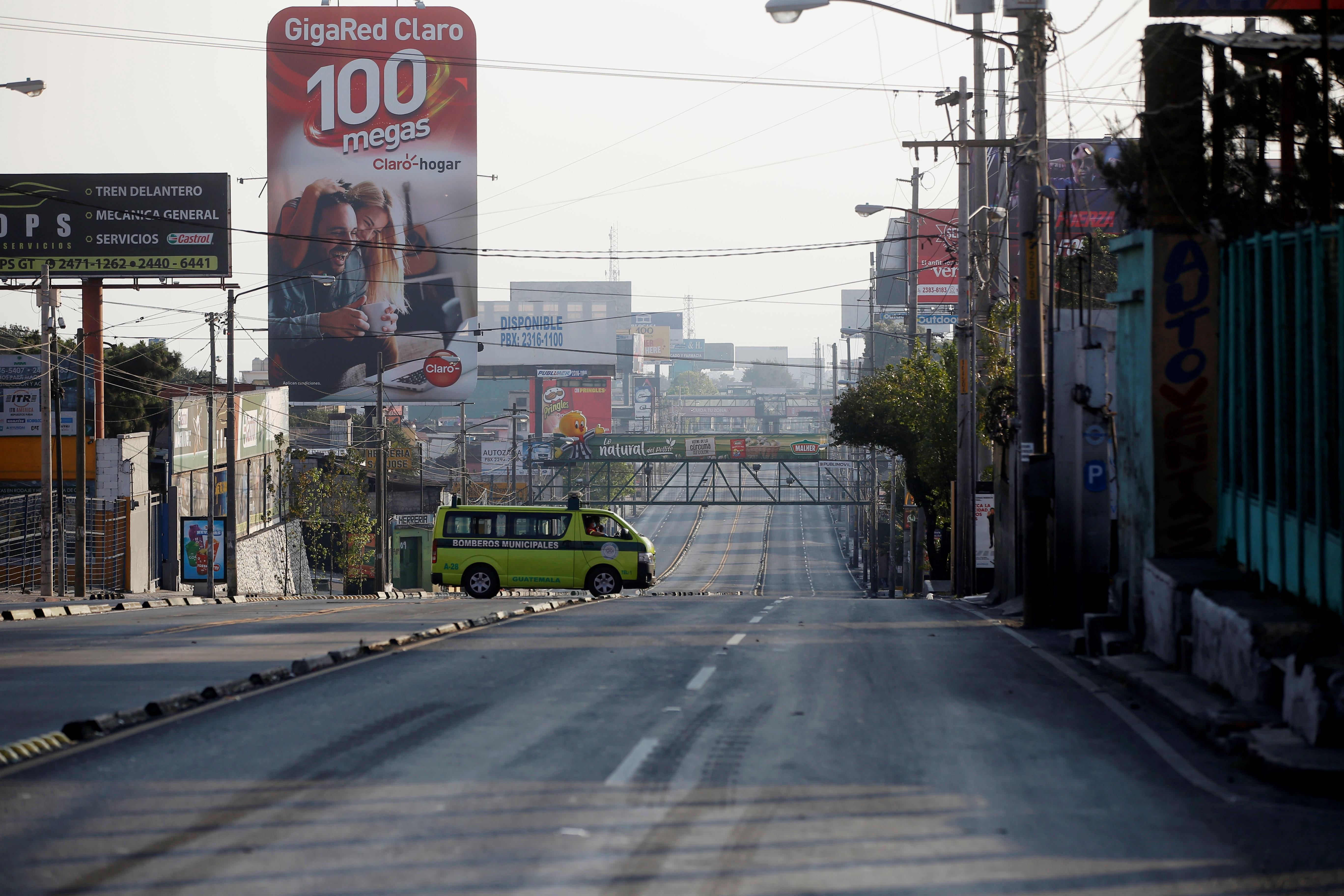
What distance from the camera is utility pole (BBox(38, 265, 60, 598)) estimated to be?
3562cm

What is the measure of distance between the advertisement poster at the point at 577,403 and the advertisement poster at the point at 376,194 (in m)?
36.3

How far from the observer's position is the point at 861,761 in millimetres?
9445

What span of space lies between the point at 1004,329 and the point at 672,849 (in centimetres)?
2939

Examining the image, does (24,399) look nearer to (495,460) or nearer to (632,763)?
(495,460)

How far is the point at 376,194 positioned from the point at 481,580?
56363mm

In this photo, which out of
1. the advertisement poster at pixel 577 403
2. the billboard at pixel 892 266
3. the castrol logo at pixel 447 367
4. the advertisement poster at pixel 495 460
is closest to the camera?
the castrol logo at pixel 447 367

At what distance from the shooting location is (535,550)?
3394 cm

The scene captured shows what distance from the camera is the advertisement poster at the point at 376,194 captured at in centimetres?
8462

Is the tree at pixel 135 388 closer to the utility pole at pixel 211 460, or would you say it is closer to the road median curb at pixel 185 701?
the utility pole at pixel 211 460

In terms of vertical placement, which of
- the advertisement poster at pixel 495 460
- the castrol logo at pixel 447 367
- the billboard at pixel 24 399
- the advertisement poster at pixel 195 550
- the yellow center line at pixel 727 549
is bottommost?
the yellow center line at pixel 727 549

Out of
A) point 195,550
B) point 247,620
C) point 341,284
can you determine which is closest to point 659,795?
point 247,620

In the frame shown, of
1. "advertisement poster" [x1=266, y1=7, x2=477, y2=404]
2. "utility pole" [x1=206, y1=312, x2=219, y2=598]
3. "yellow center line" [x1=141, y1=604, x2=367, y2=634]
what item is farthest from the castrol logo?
"yellow center line" [x1=141, y1=604, x2=367, y2=634]

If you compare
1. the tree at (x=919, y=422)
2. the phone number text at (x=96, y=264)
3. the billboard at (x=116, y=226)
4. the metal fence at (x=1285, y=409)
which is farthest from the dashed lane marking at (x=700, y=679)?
the phone number text at (x=96, y=264)

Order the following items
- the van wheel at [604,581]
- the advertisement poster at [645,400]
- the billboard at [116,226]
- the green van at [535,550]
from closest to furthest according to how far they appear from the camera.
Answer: the green van at [535,550] < the van wheel at [604,581] < the billboard at [116,226] < the advertisement poster at [645,400]
